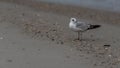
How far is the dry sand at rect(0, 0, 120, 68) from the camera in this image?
29.0 feet

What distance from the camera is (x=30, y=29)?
12312 millimetres

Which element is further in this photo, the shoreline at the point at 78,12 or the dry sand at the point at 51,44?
the shoreline at the point at 78,12

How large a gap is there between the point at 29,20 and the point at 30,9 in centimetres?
306

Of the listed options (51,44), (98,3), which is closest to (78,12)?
(98,3)

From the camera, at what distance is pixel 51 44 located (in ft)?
34.4

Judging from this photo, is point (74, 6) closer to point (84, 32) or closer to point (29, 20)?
point (29, 20)

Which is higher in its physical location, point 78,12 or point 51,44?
point 78,12

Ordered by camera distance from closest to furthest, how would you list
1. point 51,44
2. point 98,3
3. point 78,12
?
point 51,44 → point 78,12 → point 98,3

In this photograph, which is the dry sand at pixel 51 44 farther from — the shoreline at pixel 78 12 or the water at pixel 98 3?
the water at pixel 98 3

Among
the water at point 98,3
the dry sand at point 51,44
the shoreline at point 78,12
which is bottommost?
the dry sand at point 51,44

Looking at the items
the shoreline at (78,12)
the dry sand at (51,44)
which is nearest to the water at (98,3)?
the shoreline at (78,12)

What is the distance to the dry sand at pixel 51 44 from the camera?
883 centimetres

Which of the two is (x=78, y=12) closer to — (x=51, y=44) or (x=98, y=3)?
(x=98, y=3)

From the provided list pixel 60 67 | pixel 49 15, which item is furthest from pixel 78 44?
pixel 49 15
